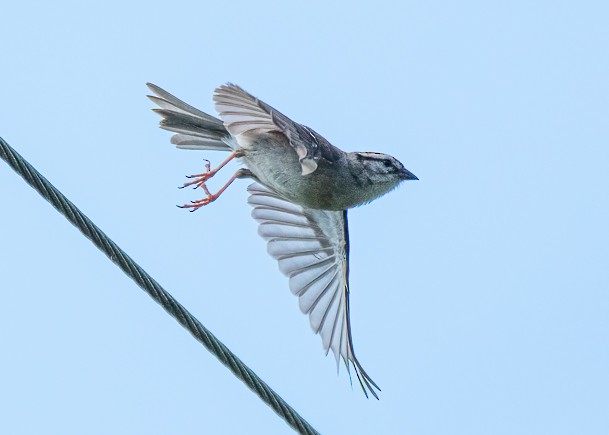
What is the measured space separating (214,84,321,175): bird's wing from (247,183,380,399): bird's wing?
2.13 metres

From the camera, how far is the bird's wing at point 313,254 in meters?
10.7

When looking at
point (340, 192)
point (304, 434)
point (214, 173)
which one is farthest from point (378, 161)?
point (304, 434)

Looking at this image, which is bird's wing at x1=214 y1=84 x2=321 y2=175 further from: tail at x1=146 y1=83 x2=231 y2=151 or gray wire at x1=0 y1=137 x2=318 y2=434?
gray wire at x1=0 y1=137 x2=318 y2=434

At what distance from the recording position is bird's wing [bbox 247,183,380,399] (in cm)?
1066

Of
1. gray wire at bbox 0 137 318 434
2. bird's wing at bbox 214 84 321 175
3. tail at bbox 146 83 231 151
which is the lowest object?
gray wire at bbox 0 137 318 434

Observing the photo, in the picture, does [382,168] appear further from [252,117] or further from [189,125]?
[189,125]

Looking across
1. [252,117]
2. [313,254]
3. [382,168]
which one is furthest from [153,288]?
[313,254]

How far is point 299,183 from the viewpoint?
9.20 m

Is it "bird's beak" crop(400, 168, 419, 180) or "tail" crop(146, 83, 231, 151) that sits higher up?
"tail" crop(146, 83, 231, 151)

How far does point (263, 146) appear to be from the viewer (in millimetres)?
9406

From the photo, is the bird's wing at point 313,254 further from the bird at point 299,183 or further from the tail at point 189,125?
the tail at point 189,125

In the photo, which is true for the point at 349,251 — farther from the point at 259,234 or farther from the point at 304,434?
the point at 304,434

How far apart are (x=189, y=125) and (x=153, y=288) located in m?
4.61

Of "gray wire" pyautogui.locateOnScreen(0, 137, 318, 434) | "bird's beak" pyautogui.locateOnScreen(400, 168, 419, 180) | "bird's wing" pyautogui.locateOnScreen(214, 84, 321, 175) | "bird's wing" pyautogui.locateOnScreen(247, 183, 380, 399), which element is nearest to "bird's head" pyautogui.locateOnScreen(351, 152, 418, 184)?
"bird's beak" pyautogui.locateOnScreen(400, 168, 419, 180)
